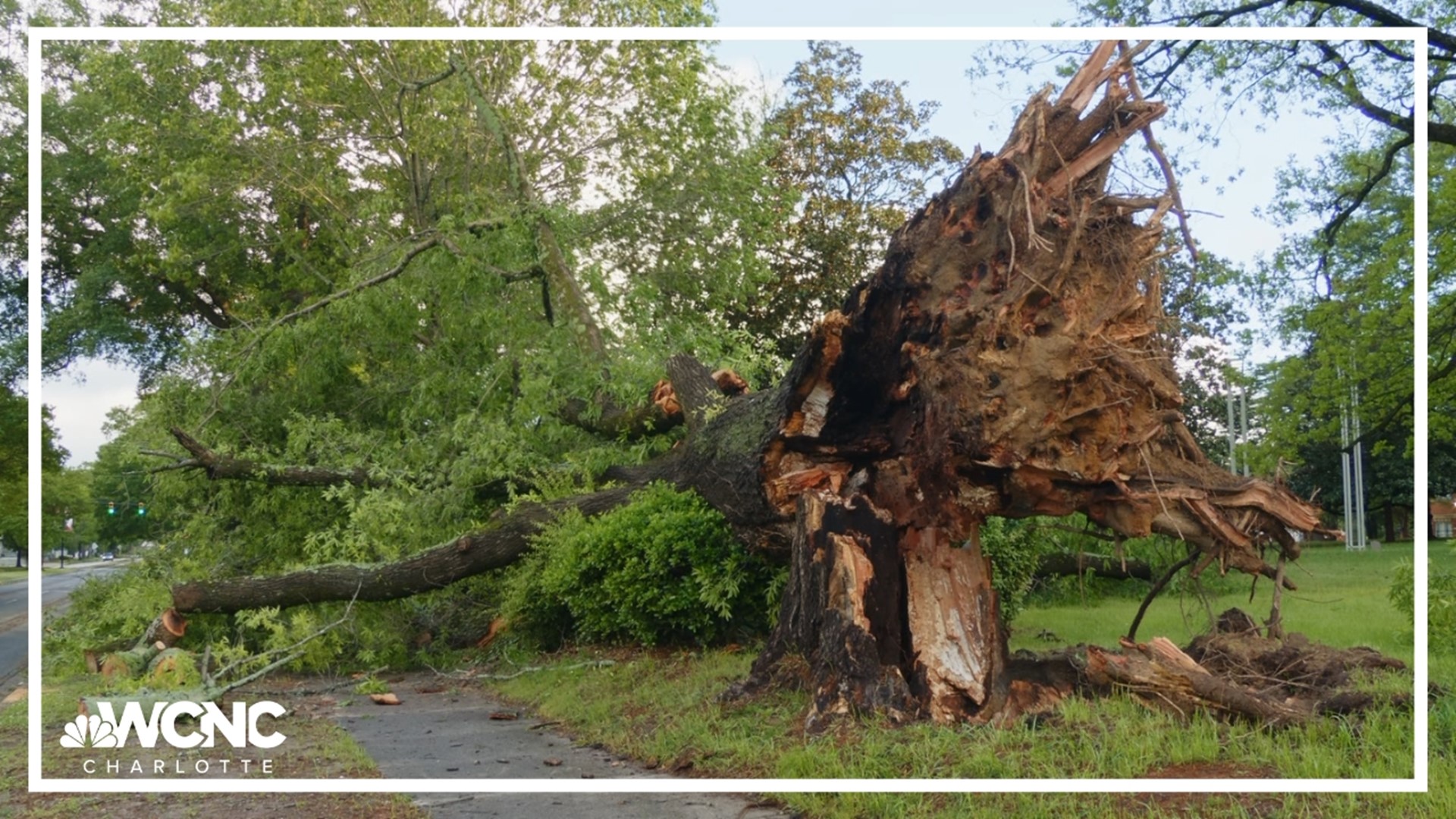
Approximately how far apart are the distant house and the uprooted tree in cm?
49

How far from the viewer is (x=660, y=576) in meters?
7.77

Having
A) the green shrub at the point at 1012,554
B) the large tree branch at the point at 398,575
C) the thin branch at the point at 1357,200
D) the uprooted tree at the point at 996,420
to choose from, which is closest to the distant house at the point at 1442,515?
the uprooted tree at the point at 996,420

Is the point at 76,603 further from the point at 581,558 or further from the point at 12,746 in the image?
the point at 581,558

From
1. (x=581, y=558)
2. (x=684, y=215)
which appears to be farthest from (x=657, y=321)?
(x=581, y=558)

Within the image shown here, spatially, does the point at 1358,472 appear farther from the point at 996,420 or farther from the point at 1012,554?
the point at 1012,554

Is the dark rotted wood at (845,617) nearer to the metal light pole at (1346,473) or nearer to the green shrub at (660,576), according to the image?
the green shrub at (660,576)

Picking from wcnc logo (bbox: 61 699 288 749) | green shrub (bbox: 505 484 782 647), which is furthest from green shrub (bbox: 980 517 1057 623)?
wcnc logo (bbox: 61 699 288 749)

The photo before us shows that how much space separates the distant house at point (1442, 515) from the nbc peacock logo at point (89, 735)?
20.2 feet

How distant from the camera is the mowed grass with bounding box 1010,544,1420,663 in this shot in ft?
18.3

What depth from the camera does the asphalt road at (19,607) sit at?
667cm

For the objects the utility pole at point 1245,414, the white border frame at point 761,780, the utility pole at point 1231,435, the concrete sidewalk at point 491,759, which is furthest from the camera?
the utility pole at point 1245,414

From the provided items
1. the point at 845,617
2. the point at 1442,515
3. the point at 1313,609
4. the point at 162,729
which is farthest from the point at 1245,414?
the point at 162,729

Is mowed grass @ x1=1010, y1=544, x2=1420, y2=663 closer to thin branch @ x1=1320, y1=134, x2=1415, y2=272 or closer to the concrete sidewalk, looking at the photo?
thin branch @ x1=1320, y1=134, x2=1415, y2=272

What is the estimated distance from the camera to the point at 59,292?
6195mm
